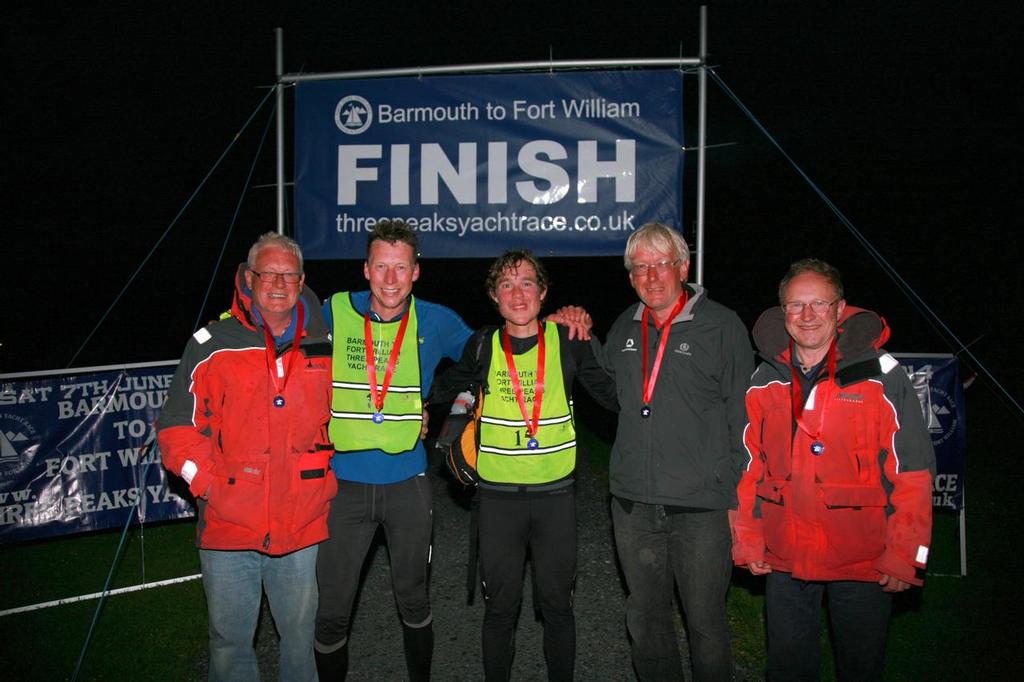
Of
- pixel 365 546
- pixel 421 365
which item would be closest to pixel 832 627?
pixel 365 546

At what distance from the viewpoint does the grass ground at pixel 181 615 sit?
4.32 meters

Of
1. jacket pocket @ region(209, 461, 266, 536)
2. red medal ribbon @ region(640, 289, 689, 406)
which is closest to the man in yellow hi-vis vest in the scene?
red medal ribbon @ region(640, 289, 689, 406)

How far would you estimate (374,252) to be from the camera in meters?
3.63

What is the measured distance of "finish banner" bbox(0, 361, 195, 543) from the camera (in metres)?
5.05

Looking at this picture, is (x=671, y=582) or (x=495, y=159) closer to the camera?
(x=671, y=582)

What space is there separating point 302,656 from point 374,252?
2134 mm

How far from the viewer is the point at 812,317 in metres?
3.11

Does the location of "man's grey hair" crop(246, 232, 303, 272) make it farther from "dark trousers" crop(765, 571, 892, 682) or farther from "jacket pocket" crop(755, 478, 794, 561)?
"dark trousers" crop(765, 571, 892, 682)

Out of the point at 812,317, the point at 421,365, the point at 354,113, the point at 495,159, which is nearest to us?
the point at 812,317

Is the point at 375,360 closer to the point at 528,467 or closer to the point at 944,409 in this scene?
the point at 528,467

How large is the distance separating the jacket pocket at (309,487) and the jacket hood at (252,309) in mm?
647

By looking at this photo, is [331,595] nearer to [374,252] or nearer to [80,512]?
[374,252]

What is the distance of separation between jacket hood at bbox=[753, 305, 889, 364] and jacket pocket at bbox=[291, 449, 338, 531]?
2.21 meters

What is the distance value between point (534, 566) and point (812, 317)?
74.5 inches
